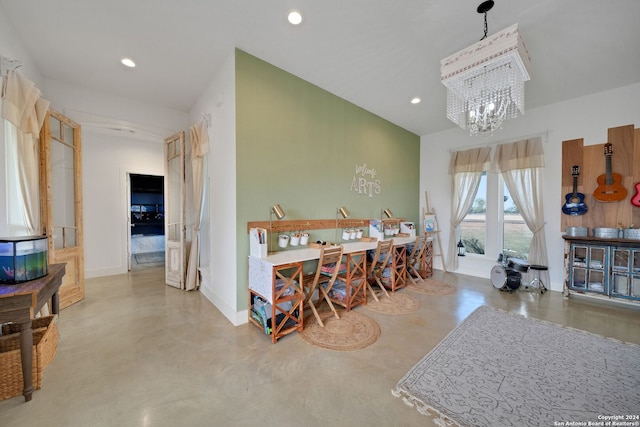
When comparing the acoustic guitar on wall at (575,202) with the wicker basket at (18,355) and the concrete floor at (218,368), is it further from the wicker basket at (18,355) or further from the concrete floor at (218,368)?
the wicker basket at (18,355)

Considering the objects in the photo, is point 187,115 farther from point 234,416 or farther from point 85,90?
point 234,416

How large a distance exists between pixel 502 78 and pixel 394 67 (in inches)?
48.8

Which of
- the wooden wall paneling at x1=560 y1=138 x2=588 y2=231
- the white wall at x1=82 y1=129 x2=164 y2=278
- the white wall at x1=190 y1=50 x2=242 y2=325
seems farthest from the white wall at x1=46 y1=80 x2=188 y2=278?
the wooden wall paneling at x1=560 y1=138 x2=588 y2=231

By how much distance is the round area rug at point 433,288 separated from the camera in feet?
12.4

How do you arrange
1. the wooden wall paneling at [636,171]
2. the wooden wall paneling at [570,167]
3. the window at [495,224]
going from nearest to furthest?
1. the wooden wall paneling at [636,171]
2. the wooden wall paneling at [570,167]
3. the window at [495,224]

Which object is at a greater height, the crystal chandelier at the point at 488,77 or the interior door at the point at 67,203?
the crystal chandelier at the point at 488,77

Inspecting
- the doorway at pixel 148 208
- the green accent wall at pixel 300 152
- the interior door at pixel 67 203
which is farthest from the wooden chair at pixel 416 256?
the doorway at pixel 148 208

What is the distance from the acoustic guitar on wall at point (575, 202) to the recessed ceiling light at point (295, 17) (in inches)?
182

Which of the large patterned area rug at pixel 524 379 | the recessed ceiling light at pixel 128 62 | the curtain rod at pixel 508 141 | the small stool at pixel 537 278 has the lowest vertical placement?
the large patterned area rug at pixel 524 379

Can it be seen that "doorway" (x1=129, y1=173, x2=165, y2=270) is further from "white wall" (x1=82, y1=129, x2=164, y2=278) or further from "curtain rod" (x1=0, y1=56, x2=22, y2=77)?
"curtain rod" (x1=0, y1=56, x2=22, y2=77)

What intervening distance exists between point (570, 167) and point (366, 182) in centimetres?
324

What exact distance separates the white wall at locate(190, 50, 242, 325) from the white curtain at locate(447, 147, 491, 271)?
174 inches

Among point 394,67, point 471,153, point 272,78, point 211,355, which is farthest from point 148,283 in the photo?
point 471,153

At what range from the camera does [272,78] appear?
2932 mm
